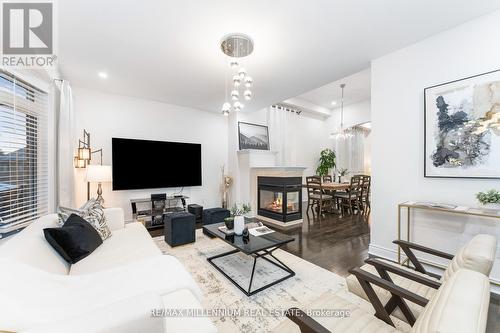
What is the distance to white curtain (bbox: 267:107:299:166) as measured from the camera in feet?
19.4

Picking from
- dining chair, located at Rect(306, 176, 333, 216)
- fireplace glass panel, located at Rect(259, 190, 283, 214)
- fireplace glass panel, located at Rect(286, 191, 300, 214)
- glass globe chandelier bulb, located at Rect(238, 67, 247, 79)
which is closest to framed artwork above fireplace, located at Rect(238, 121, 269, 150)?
fireplace glass panel, located at Rect(259, 190, 283, 214)

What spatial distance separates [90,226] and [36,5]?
212 centimetres

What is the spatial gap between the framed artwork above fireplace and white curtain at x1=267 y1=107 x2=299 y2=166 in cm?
19

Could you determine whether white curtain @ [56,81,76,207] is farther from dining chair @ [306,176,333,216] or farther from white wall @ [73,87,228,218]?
dining chair @ [306,176,333,216]

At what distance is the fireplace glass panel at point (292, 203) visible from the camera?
14.3ft

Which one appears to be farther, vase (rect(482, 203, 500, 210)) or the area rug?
vase (rect(482, 203, 500, 210))

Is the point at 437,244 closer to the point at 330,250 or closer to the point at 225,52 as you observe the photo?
the point at 330,250

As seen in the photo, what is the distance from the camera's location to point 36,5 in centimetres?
190

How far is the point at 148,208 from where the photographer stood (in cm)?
445

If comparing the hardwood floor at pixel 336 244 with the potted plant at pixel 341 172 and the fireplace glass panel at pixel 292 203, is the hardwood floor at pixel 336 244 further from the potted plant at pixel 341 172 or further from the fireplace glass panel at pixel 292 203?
the potted plant at pixel 341 172

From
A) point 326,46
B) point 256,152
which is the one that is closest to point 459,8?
point 326,46

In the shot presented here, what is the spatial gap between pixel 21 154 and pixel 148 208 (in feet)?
7.64

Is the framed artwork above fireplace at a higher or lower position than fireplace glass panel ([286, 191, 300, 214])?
higher

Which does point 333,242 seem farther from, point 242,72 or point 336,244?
point 242,72
